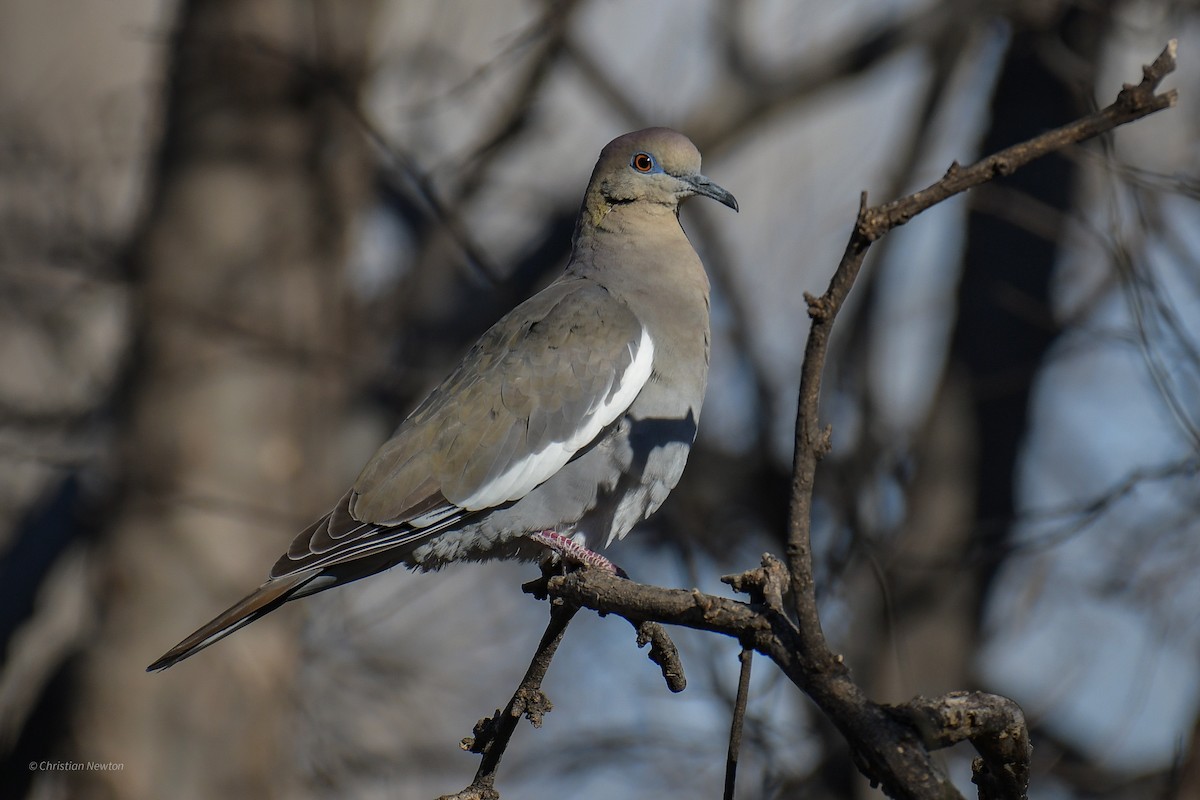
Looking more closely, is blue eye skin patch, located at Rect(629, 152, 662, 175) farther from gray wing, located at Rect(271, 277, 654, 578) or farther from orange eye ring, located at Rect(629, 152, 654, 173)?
gray wing, located at Rect(271, 277, 654, 578)

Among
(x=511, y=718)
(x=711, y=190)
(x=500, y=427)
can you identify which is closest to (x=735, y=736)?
(x=511, y=718)

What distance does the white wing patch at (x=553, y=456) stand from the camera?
3.32 metres

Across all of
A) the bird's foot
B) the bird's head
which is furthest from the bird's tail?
the bird's head

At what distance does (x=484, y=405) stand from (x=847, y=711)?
6.27 feet

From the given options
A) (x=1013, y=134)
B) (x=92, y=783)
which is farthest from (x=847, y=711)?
(x=1013, y=134)

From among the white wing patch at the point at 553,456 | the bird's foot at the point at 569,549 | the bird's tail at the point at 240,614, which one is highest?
the white wing patch at the point at 553,456

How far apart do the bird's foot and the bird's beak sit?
3.71ft

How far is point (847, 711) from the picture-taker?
5.94 ft

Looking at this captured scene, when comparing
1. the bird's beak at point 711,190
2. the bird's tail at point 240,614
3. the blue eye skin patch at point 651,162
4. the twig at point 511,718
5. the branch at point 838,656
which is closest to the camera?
the branch at point 838,656

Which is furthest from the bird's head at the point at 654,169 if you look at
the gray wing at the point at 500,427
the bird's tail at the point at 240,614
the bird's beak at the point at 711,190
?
the bird's tail at the point at 240,614

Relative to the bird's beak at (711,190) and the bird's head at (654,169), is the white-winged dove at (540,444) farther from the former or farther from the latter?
the bird's head at (654,169)

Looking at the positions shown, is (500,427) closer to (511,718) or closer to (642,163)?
(642,163)

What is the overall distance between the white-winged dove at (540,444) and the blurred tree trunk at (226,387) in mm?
2724

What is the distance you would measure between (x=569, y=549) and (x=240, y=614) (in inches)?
33.3
